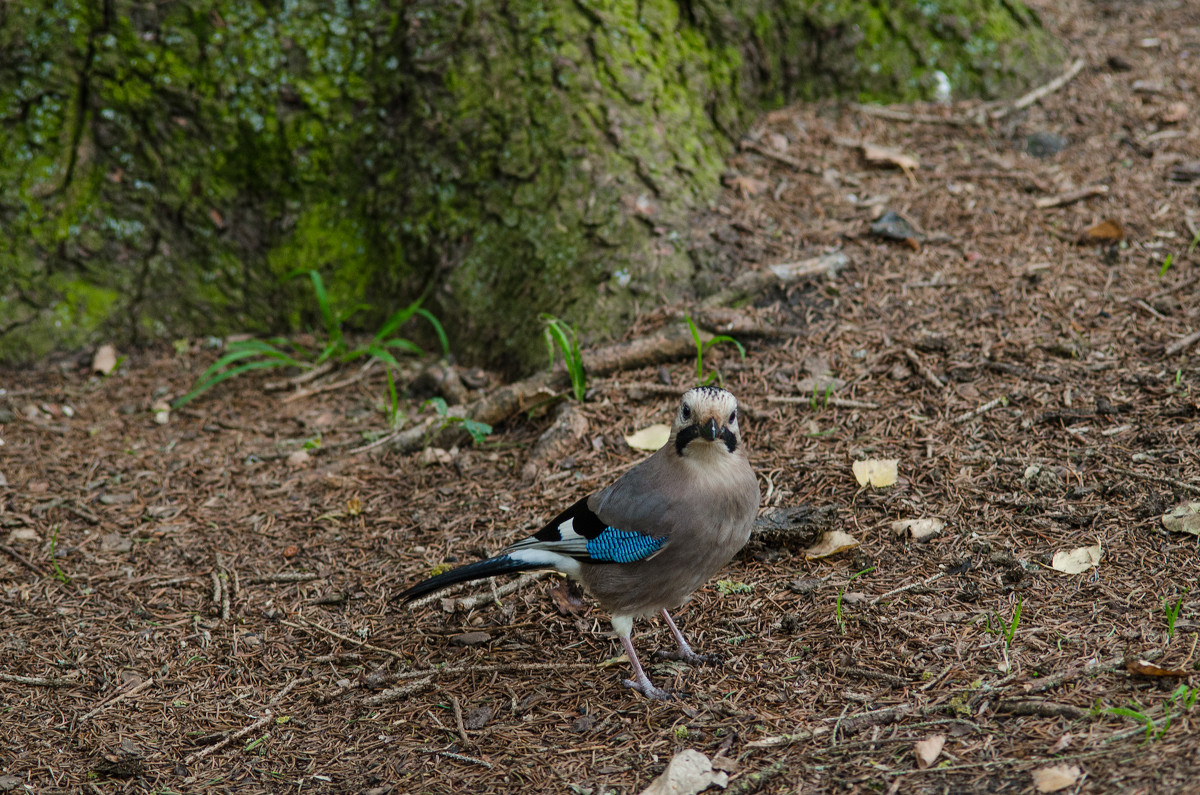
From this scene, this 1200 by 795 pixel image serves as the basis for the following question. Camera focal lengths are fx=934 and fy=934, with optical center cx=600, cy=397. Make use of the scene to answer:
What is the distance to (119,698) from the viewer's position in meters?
3.64

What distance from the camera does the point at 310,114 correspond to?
617 cm

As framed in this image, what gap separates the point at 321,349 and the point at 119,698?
9.66 feet

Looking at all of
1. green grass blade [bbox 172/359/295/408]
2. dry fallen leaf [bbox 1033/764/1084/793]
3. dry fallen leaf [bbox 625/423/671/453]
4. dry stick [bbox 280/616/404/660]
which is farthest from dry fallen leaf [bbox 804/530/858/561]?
green grass blade [bbox 172/359/295/408]

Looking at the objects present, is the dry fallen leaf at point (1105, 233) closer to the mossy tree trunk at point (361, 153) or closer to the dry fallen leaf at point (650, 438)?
the mossy tree trunk at point (361, 153)

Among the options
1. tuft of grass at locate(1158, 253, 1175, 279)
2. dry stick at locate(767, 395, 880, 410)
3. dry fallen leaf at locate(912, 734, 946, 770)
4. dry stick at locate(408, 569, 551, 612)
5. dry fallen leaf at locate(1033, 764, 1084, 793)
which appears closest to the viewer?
dry fallen leaf at locate(1033, 764, 1084, 793)

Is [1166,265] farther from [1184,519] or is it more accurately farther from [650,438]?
[650,438]

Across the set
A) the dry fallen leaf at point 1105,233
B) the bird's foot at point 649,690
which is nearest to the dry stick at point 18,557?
the bird's foot at point 649,690

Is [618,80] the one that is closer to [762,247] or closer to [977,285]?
[762,247]

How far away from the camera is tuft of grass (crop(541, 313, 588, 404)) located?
4.98m

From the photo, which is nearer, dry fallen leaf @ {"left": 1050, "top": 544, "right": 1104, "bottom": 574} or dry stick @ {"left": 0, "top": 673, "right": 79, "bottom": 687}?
dry fallen leaf @ {"left": 1050, "top": 544, "right": 1104, "bottom": 574}

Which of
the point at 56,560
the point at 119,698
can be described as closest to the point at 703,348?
the point at 119,698

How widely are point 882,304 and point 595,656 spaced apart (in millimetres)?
2636

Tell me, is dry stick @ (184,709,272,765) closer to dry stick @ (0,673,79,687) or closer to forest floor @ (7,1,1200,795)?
forest floor @ (7,1,1200,795)

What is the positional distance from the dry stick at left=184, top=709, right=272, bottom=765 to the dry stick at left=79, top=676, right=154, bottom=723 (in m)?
0.49
